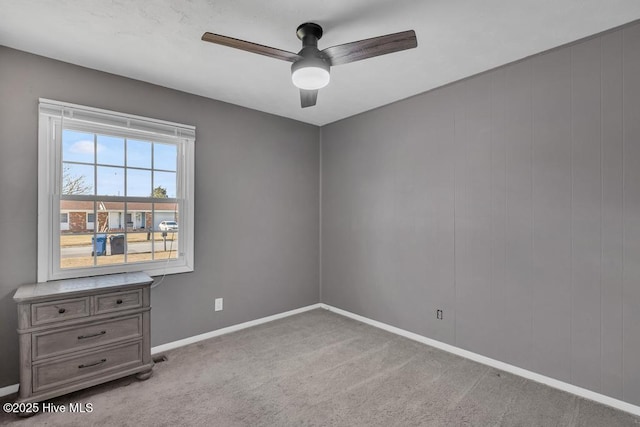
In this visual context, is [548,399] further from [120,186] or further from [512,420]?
[120,186]

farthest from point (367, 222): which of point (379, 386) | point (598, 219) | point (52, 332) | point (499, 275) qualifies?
point (52, 332)

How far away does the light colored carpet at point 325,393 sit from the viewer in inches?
81.7

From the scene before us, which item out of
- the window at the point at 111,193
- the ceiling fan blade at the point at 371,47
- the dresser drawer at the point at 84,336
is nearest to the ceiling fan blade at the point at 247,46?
the ceiling fan blade at the point at 371,47

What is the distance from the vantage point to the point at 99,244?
111 inches

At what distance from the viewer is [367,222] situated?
390 centimetres

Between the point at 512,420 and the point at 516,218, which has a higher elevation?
the point at 516,218

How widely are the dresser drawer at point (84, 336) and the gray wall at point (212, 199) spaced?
468 mm

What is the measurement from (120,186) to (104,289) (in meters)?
1.00

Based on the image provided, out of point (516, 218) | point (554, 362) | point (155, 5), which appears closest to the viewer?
point (155, 5)

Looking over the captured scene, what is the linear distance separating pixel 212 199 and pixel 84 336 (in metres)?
1.64

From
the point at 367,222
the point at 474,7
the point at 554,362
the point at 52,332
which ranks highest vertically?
the point at 474,7

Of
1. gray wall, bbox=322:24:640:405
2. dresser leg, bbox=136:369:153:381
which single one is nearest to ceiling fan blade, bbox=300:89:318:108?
gray wall, bbox=322:24:640:405

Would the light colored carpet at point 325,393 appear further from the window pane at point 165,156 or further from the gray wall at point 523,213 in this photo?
the window pane at point 165,156

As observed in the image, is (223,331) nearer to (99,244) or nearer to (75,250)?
(99,244)
